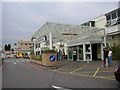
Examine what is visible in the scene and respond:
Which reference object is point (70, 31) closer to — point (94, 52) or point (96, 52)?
point (94, 52)

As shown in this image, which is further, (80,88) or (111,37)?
(111,37)

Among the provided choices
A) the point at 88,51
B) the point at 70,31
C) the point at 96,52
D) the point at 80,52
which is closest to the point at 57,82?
the point at 88,51

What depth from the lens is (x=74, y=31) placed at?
1823 cm

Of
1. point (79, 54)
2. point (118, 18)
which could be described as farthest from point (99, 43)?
point (118, 18)

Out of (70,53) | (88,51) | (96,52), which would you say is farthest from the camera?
(70,53)

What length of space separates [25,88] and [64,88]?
68.4 inches

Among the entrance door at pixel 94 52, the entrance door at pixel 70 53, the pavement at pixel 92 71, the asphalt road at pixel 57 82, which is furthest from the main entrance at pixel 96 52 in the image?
the asphalt road at pixel 57 82

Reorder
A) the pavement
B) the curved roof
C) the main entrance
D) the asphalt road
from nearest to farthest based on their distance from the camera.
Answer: the asphalt road, the pavement, the curved roof, the main entrance

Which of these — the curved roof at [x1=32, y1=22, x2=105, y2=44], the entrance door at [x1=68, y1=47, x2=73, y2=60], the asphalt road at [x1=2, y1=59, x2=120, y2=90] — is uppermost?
the curved roof at [x1=32, y1=22, x2=105, y2=44]

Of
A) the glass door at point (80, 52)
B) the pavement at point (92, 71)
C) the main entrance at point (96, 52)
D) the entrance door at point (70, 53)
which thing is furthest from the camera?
the entrance door at point (70, 53)

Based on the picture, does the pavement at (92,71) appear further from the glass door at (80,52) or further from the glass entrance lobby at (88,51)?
the glass door at (80,52)

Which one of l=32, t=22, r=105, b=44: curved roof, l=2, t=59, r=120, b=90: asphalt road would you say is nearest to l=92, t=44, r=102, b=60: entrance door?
l=32, t=22, r=105, b=44: curved roof

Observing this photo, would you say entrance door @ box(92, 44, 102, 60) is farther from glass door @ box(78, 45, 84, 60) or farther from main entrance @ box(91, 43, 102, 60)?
glass door @ box(78, 45, 84, 60)

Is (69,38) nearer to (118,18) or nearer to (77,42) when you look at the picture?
(77,42)
